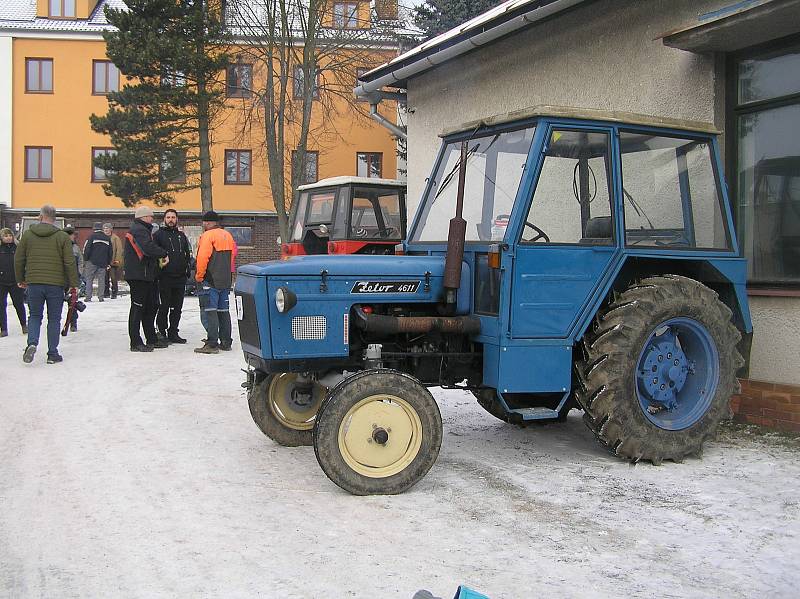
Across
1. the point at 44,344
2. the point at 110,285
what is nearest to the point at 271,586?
the point at 44,344

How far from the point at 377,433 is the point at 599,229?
195cm

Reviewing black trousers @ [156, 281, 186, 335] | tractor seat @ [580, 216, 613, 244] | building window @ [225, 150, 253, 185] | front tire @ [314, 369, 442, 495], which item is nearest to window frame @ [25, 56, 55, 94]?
building window @ [225, 150, 253, 185]

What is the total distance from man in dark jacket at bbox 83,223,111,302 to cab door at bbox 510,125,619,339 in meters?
16.3

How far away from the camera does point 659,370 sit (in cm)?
571

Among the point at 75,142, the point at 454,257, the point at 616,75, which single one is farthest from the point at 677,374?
the point at 75,142

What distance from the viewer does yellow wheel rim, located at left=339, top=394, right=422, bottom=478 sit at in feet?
16.1

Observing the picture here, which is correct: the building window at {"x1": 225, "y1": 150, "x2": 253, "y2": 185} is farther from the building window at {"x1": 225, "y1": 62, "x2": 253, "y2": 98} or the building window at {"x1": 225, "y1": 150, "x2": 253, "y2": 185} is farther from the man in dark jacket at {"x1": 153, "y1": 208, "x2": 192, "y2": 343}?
the man in dark jacket at {"x1": 153, "y1": 208, "x2": 192, "y2": 343}

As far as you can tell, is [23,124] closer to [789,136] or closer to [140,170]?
[140,170]

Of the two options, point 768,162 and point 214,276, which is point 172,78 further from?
point 768,162

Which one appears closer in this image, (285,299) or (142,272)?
(285,299)

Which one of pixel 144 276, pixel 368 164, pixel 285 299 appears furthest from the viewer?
pixel 368 164

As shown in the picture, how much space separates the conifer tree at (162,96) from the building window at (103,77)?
6319 millimetres

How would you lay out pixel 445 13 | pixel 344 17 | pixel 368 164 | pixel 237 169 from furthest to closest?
pixel 368 164 → pixel 237 169 → pixel 344 17 → pixel 445 13

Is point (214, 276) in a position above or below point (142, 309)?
above
